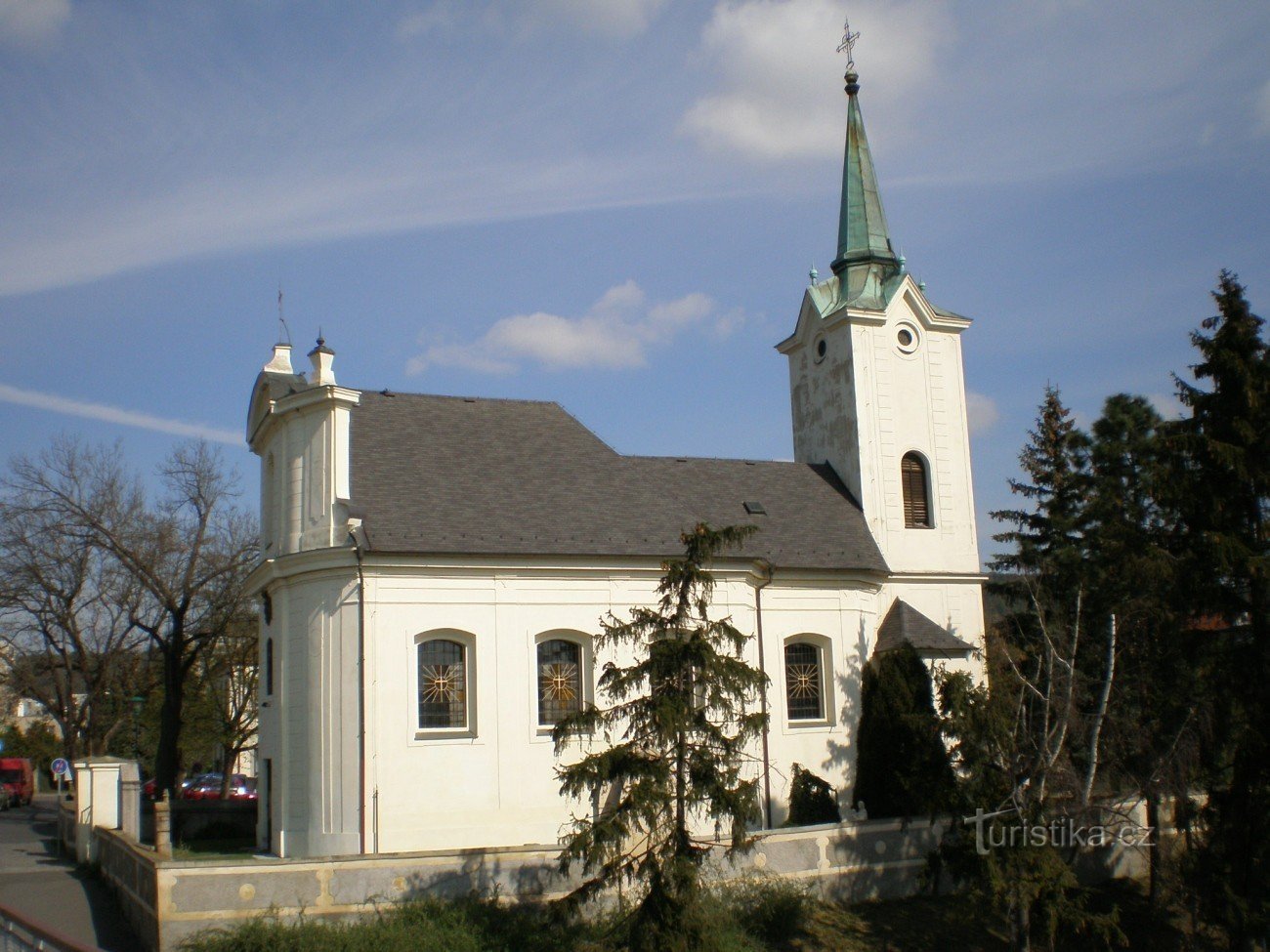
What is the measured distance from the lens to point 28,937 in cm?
880

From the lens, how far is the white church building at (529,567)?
22.9m

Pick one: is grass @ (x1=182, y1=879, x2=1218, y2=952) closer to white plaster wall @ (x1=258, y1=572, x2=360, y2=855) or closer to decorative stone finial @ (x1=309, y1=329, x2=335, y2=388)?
white plaster wall @ (x1=258, y1=572, x2=360, y2=855)

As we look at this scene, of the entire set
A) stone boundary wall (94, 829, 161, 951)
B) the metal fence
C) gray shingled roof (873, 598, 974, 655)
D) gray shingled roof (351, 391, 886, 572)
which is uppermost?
gray shingled roof (351, 391, 886, 572)

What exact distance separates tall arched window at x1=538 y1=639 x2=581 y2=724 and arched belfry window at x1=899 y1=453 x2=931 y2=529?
1040 centimetres

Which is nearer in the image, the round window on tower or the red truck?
the round window on tower

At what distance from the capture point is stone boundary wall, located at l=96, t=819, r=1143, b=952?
17.1m

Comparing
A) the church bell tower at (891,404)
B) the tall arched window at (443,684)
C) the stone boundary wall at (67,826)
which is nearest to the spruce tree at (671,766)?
the tall arched window at (443,684)

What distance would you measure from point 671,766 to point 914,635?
12.3m

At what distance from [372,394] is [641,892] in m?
14.9

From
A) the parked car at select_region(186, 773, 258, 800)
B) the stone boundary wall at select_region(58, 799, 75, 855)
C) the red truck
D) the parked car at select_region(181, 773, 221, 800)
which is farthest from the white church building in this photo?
the red truck

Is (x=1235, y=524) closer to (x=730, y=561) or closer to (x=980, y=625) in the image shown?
(x=980, y=625)

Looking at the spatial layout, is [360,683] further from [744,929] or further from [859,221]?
[859,221]

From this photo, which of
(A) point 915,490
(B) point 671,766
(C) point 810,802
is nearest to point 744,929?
(B) point 671,766

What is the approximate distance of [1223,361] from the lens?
22.8m
